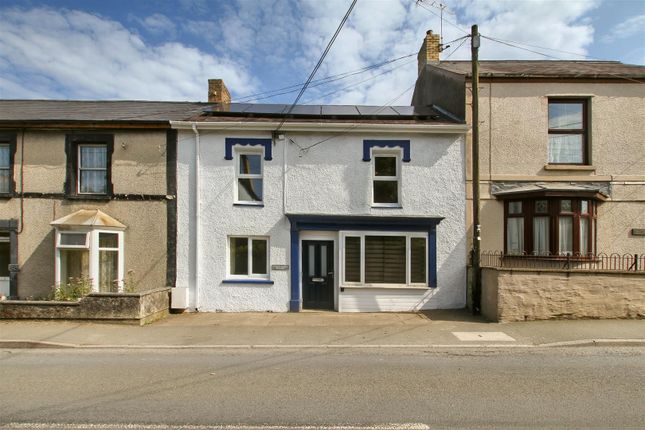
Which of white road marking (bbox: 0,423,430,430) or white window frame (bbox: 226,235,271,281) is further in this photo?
white window frame (bbox: 226,235,271,281)

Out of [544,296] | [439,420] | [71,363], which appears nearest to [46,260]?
[71,363]

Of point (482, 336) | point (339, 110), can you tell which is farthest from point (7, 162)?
point (482, 336)

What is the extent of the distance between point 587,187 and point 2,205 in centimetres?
1714

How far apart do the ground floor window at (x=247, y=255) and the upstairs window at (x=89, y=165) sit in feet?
13.2

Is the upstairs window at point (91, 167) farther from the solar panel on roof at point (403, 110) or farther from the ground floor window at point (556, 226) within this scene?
the ground floor window at point (556, 226)

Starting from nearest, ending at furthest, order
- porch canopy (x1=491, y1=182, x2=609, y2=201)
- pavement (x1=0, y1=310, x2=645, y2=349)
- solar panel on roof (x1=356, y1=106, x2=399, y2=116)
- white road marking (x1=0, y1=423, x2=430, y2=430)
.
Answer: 1. white road marking (x1=0, y1=423, x2=430, y2=430)
2. pavement (x1=0, y1=310, x2=645, y2=349)
3. porch canopy (x1=491, y1=182, x2=609, y2=201)
4. solar panel on roof (x1=356, y1=106, x2=399, y2=116)

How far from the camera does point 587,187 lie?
1057cm

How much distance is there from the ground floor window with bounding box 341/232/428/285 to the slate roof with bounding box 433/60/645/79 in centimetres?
551

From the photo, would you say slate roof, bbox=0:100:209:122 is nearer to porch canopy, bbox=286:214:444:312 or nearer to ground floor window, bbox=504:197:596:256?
porch canopy, bbox=286:214:444:312

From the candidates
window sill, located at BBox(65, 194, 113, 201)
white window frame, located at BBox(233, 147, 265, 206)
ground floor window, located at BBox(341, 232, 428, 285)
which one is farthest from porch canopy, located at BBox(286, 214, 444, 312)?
window sill, located at BBox(65, 194, 113, 201)

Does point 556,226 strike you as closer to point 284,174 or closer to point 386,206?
point 386,206

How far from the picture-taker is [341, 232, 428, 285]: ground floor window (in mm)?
10641

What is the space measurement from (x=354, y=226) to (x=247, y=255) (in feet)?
10.8

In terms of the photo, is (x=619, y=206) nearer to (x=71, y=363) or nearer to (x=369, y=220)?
(x=369, y=220)
